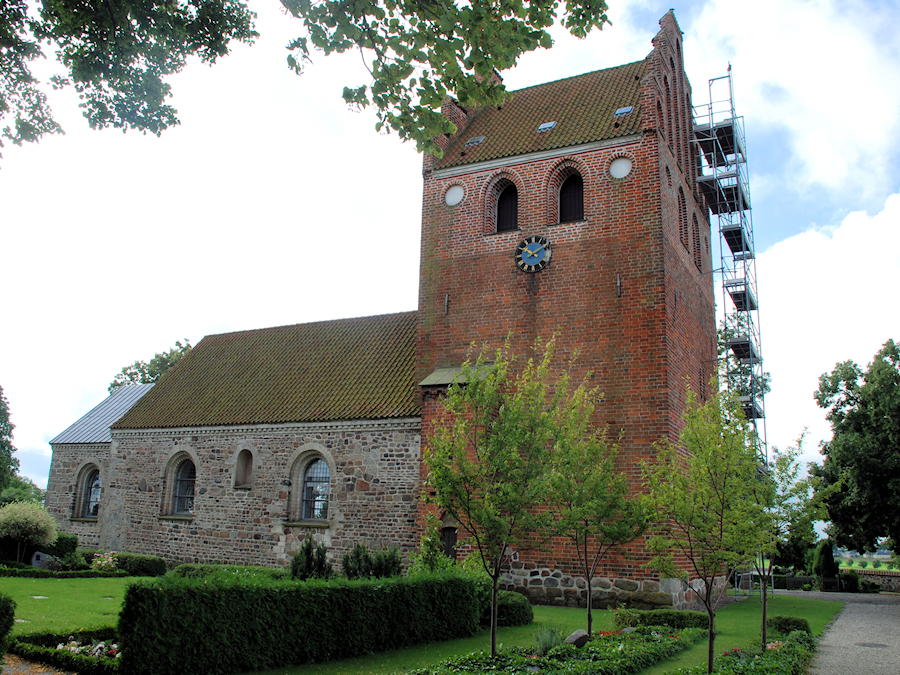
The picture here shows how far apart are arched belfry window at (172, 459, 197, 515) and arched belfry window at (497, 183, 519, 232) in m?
13.6

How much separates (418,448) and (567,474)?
718cm

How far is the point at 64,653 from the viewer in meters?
9.05

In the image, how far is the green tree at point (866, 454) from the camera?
2425 cm

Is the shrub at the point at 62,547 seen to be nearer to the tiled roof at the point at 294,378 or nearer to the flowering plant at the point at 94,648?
the tiled roof at the point at 294,378

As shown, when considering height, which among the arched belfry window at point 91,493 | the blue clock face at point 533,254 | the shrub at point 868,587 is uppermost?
the blue clock face at point 533,254

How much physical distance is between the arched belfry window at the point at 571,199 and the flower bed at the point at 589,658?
439 inches

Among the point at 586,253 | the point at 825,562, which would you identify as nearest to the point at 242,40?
the point at 586,253

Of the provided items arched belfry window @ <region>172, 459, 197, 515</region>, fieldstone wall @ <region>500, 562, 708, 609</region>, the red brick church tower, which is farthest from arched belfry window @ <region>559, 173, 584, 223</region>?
arched belfry window @ <region>172, 459, 197, 515</region>

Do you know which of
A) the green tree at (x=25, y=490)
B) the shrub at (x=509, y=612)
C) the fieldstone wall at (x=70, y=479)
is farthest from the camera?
the green tree at (x=25, y=490)

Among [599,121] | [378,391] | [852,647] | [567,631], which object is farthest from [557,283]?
[852,647]

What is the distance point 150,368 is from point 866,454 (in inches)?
1562

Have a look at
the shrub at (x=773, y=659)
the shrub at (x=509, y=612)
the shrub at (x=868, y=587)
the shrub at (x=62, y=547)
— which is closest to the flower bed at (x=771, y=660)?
the shrub at (x=773, y=659)

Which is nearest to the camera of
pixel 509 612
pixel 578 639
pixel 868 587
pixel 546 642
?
pixel 546 642

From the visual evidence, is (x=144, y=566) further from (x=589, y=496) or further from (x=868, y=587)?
(x=868, y=587)
